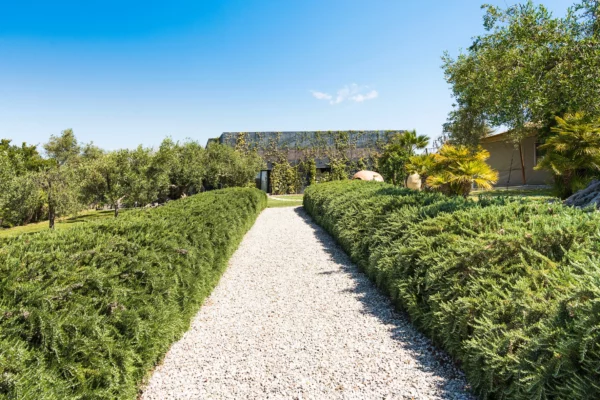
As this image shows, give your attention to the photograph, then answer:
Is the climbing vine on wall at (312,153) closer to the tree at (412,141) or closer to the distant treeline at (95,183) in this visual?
the tree at (412,141)

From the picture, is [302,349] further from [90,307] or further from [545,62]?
[545,62]

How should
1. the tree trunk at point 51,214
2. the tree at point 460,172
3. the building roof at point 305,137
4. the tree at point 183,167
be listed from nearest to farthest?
1. the tree at point 460,172
2. the tree trunk at point 51,214
3. the tree at point 183,167
4. the building roof at point 305,137

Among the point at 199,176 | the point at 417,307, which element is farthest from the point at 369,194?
the point at 199,176

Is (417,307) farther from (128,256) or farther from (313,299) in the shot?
(128,256)

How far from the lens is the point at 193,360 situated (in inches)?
130

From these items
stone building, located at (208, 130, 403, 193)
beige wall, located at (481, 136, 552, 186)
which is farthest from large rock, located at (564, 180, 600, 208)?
stone building, located at (208, 130, 403, 193)

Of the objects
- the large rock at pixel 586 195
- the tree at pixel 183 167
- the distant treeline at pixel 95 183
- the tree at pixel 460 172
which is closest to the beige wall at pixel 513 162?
the large rock at pixel 586 195

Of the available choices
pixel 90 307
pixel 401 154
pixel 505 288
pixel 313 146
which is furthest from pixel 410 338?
pixel 313 146

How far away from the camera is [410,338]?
3537 mm

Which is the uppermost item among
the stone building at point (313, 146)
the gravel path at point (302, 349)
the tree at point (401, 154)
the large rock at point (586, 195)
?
the stone building at point (313, 146)

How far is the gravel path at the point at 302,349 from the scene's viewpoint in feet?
9.04

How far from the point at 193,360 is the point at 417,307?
254 cm

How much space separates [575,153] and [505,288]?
10406 millimetres

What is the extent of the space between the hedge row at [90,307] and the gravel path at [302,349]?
45 centimetres
